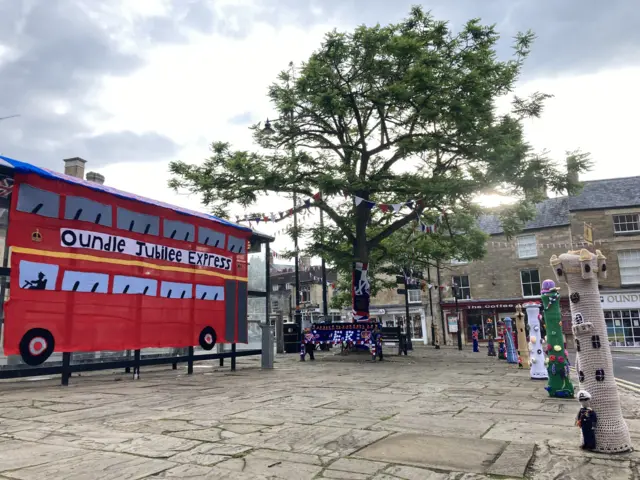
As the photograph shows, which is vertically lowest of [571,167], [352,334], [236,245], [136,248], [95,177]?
[352,334]

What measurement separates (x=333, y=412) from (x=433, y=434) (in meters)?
1.62

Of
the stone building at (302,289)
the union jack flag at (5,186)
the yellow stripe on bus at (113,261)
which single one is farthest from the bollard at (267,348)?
the stone building at (302,289)

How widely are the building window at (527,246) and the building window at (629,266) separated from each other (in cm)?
516

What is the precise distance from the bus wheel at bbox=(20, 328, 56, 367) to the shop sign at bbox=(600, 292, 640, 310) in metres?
30.4

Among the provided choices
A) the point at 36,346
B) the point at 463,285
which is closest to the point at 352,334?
the point at 36,346

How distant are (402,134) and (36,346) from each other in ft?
45.0

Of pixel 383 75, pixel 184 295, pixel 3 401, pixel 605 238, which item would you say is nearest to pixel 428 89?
pixel 383 75

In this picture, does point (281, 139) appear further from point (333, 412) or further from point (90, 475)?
point (90, 475)

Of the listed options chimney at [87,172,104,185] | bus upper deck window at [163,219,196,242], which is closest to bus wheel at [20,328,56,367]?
bus upper deck window at [163,219,196,242]

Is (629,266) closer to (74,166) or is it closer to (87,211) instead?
(87,211)

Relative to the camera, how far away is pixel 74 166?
76.9ft

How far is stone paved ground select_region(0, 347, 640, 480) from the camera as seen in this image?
344 centimetres

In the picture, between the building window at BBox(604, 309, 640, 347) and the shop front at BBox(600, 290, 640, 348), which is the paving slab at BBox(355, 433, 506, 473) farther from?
the building window at BBox(604, 309, 640, 347)

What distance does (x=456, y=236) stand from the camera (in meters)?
19.1
